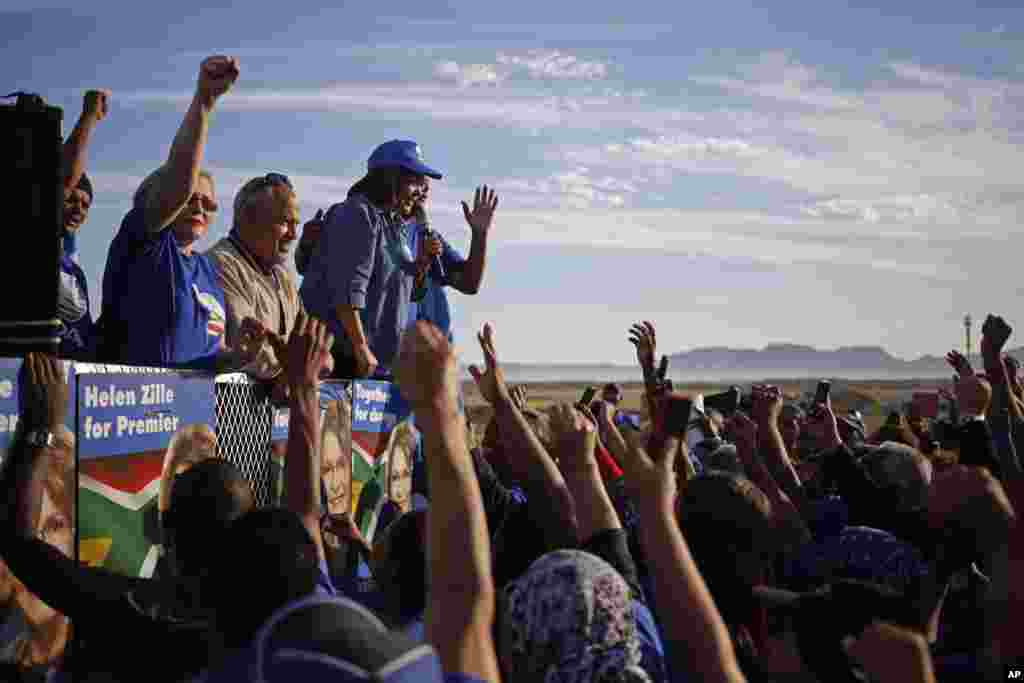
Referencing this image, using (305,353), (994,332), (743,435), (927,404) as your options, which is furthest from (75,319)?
(927,404)

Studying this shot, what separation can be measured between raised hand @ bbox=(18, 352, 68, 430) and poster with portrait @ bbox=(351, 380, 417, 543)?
2423mm

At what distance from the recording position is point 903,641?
2422 mm

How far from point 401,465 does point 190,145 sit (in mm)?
2616

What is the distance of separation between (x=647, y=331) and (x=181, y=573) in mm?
3121

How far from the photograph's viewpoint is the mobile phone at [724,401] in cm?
933

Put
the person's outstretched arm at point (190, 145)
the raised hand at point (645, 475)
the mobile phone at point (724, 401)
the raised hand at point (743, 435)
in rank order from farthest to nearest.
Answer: the mobile phone at point (724, 401) < the raised hand at point (743, 435) < the person's outstretched arm at point (190, 145) < the raised hand at point (645, 475)

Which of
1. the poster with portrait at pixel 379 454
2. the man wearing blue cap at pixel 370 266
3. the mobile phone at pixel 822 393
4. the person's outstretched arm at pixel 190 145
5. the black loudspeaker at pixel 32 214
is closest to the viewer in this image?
the black loudspeaker at pixel 32 214

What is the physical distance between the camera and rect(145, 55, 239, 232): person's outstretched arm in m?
4.62

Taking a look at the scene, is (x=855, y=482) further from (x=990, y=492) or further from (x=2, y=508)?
(x=2, y=508)

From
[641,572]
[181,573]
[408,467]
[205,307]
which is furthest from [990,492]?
[408,467]

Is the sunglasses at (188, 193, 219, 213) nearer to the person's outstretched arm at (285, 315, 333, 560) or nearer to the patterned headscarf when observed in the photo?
the person's outstretched arm at (285, 315, 333, 560)

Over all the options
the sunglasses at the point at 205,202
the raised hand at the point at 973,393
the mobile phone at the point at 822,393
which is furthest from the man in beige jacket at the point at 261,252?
the mobile phone at the point at 822,393

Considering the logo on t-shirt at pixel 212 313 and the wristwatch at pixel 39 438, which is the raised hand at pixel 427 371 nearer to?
the wristwatch at pixel 39 438

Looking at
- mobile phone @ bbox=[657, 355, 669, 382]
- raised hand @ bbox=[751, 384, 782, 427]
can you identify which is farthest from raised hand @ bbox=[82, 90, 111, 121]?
raised hand @ bbox=[751, 384, 782, 427]
